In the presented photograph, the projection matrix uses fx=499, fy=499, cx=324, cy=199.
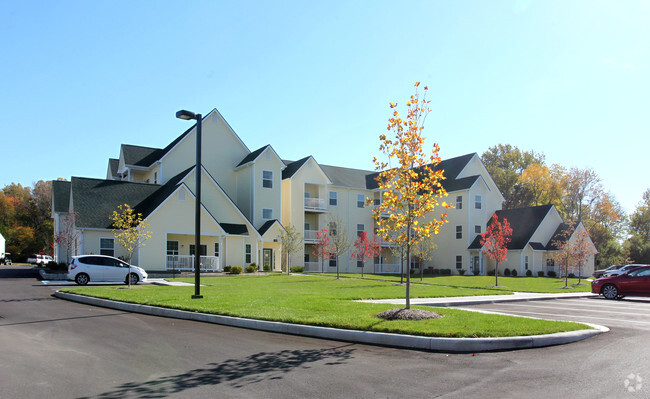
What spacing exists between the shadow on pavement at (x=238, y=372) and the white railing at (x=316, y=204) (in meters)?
37.6

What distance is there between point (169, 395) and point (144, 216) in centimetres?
2893

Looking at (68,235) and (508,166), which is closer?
(68,235)

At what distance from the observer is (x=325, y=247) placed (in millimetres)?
40750

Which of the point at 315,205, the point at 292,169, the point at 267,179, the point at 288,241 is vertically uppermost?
the point at 292,169

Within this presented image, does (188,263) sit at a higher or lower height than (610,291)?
higher

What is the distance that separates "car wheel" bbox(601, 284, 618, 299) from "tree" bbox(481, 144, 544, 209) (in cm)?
5620

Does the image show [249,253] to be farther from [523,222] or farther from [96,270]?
[523,222]

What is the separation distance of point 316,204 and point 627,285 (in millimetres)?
29027

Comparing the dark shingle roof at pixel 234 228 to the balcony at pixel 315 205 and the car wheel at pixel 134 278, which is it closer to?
the balcony at pixel 315 205

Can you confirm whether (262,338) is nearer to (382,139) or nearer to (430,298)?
(382,139)

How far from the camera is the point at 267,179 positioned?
140 ft

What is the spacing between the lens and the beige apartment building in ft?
112

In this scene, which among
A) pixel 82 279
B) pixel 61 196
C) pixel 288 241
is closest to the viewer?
pixel 82 279

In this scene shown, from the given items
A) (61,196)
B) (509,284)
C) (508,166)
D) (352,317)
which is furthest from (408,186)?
(508,166)
